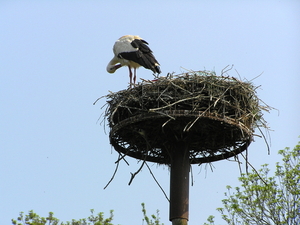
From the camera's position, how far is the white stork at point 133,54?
38.9 ft

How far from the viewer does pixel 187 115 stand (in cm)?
852

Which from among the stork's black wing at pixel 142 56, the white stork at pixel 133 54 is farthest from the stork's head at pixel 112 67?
the stork's black wing at pixel 142 56

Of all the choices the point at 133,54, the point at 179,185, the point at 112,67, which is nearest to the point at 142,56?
the point at 133,54

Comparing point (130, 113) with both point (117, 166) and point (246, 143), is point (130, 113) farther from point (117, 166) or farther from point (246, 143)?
point (246, 143)

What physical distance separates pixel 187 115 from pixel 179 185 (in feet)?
4.51

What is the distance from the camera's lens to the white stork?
1185 cm

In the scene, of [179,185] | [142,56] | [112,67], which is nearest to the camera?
[179,185]

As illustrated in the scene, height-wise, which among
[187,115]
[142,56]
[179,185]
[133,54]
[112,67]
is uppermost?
[112,67]

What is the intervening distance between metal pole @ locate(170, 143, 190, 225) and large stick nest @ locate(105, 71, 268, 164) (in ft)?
0.54

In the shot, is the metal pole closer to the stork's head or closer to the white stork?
the white stork

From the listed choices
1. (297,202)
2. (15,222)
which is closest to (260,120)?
(297,202)

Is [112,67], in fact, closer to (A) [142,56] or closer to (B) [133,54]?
(B) [133,54]

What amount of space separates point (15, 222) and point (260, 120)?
579cm

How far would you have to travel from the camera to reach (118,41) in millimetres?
13062
